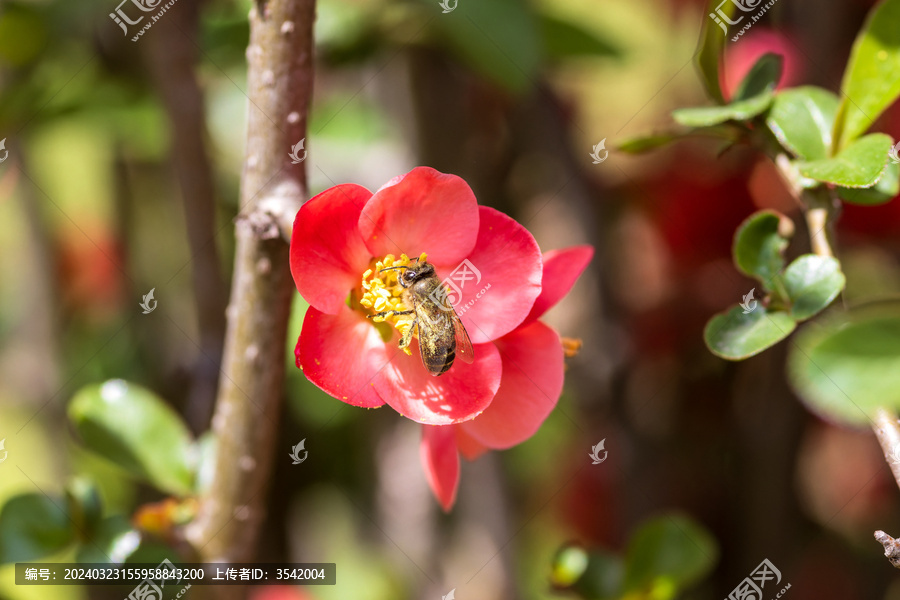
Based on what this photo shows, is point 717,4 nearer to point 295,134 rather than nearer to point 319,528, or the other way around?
point 295,134

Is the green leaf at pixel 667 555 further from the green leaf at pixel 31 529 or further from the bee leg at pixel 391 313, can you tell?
the green leaf at pixel 31 529

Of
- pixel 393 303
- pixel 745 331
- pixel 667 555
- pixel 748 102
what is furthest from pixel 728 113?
pixel 667 555

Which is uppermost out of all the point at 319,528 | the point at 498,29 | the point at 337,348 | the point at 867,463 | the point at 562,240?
the point at 498,29

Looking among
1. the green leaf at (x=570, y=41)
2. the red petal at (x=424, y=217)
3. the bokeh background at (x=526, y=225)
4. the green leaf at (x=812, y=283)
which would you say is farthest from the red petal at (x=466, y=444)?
the green leaf at (x=570, y=41)

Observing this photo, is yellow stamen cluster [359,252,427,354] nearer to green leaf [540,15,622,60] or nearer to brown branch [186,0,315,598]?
brown branch [186,0,315,598]

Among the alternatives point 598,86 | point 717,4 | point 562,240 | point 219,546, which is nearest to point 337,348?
point 219,546
